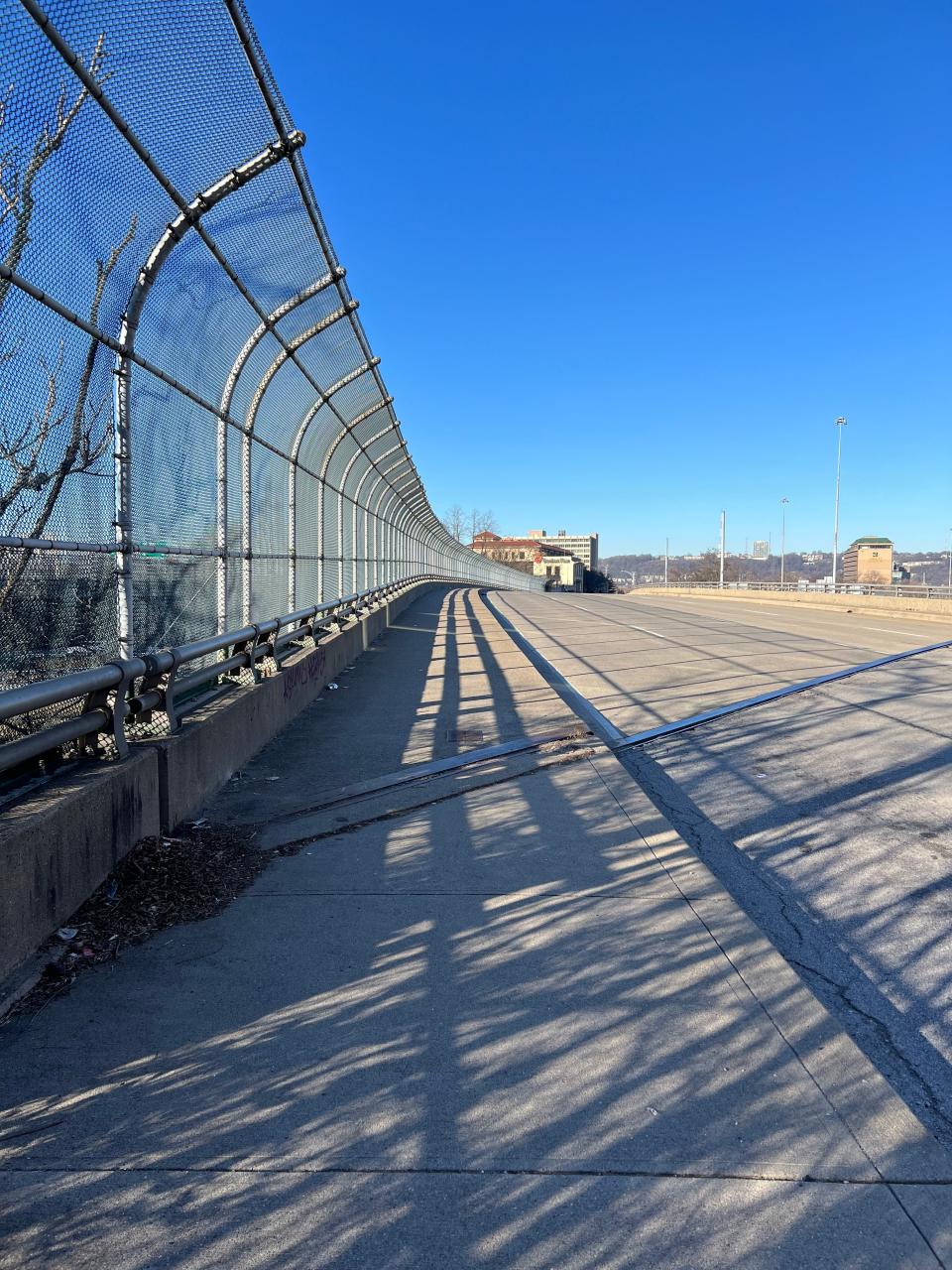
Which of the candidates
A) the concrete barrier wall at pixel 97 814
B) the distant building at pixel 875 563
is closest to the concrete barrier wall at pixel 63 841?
the concrete barrier wall at pixel 97 814

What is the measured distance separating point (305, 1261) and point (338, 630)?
1211 centimetres

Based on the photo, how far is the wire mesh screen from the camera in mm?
4164

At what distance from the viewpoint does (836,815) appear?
6.61 m

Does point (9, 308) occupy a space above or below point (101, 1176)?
above

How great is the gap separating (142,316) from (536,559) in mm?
139766

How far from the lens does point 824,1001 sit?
12.6 ft

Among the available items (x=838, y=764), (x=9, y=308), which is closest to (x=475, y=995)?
(x=9, y=308)

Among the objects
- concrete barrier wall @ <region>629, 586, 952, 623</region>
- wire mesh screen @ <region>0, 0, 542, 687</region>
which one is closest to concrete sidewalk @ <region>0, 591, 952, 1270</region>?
wire mesh screen @ <region>0, 0, 542, 687</region>

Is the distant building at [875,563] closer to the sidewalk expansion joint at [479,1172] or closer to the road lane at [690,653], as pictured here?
the road lane at [690,653]

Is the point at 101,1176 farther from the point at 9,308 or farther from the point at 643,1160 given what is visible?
the point at 9,308

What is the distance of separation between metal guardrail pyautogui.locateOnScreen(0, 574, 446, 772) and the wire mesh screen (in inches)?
7.9

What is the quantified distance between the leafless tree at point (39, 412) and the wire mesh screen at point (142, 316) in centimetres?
1

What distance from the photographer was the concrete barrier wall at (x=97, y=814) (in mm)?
3703

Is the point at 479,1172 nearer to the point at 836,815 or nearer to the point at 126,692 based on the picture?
the point at 126,692
